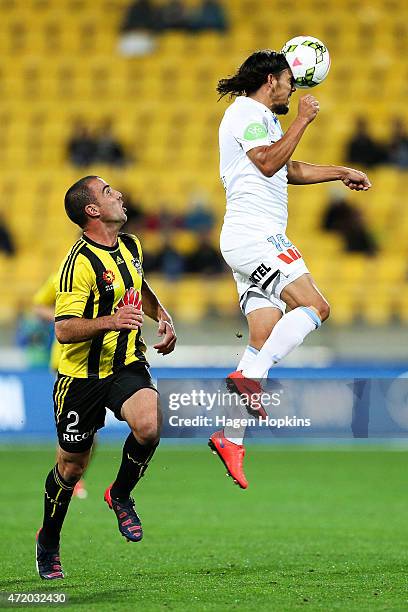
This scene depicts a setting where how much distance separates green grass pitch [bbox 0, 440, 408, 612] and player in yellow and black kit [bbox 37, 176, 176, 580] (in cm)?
56

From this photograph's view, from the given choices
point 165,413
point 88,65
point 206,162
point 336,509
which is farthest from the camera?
point 88,65

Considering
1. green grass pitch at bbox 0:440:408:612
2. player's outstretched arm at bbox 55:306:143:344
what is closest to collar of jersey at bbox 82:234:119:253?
player's outstretched arm at bbox 55:306:143:344

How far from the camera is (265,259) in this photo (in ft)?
21.7

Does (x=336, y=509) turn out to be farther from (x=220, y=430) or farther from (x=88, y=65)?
(x=88, y=65)

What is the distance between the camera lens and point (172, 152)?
19844 mm

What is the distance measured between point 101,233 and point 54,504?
4.96ft

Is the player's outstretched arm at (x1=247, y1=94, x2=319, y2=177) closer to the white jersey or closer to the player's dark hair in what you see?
the white jersey

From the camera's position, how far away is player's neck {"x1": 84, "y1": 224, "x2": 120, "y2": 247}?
6539 millimetres

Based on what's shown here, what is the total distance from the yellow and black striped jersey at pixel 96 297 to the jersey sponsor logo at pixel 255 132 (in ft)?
2.93

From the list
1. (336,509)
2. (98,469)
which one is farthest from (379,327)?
(336,509)

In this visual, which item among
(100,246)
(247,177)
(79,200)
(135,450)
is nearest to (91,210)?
(79,200)

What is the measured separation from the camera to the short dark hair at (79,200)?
6.49 meters

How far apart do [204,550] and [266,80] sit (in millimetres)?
3204

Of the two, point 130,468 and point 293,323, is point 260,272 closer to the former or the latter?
point 293,323
